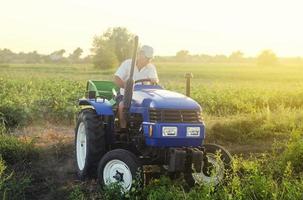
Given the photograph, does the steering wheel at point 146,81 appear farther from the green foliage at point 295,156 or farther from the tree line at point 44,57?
the tree line at point 44,57

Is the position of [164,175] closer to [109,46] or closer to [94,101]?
[94,101]

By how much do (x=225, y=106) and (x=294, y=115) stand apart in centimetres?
412

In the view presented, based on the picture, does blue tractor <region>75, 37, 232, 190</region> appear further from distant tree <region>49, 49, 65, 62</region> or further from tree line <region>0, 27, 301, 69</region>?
distant tree <region>49, 49, 65, 62</region>

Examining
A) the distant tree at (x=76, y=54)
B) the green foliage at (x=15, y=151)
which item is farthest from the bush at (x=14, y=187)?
the distant tree at (x=76, y=54)

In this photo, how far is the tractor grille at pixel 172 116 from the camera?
6574mm

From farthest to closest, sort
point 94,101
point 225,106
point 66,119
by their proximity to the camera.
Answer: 1. point 225,106
2. point 66,119
3. point 94,101

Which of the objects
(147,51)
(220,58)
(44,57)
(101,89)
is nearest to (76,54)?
(44,57)

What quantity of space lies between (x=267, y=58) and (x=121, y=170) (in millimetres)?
69707

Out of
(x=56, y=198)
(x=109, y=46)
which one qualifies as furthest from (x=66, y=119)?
(x=109, y=46)

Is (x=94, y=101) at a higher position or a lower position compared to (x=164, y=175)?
higher

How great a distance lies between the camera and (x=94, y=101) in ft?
25.5

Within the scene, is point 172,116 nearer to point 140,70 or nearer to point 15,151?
point 140,70

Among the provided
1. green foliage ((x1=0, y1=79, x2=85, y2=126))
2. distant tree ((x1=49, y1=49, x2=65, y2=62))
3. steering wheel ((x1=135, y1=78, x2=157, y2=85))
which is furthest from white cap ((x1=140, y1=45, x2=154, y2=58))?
distant tree ((x1=49, y1=49, x2=65, y2=62))

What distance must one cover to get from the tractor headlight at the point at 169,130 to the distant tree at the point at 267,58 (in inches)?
2689
